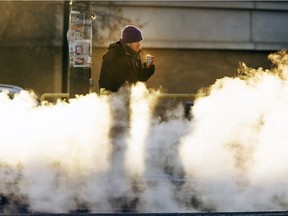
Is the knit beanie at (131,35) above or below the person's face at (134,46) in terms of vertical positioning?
above

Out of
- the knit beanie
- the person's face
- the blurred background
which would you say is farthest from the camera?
the blurred background

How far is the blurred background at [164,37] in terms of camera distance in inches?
694

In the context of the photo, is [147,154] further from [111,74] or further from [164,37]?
[164,37]

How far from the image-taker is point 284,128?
584cm

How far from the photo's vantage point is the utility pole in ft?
27.3

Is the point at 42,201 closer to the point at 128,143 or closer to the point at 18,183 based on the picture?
the point at 18,183

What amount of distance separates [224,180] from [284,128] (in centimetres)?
73

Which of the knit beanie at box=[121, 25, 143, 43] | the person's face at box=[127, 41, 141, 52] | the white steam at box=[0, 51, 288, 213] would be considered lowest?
the white steam at box=[0, 51, 288, 213]

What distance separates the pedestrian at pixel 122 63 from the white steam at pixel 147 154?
3.18ft

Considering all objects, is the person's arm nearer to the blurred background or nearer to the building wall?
the blurred background

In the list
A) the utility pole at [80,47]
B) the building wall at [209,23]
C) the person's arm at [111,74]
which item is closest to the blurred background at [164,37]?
the building wall at [209,23]

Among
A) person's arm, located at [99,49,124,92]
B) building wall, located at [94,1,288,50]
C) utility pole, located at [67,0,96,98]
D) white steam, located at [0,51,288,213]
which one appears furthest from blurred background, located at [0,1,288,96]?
white steam, located at [0,51,288,213]

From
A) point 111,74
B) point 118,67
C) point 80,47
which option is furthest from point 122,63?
point 80,47

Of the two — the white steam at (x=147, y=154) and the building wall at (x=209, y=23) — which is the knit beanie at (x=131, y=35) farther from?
the building wall at (x=209, y=23)
